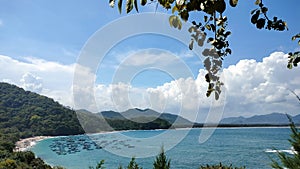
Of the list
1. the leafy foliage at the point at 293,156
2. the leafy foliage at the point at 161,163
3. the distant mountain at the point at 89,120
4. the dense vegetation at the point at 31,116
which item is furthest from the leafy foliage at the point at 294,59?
the dense vegetation at the point at 31,116

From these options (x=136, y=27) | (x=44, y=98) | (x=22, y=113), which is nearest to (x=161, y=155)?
(x=136, y=27)

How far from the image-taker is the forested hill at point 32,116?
78475mm

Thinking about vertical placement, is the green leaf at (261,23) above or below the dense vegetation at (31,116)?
below

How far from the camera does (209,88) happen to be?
948 mm

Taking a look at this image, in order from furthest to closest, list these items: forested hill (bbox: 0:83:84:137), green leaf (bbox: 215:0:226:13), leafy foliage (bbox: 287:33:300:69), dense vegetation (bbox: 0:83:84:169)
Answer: forested hill (bbox: 0:83:84:137) → dense vegetation (bbox: 0:83:84:169) → leafy foliage (bbox: 287:33:300:69) → green leaf (bbox: 215:0:226:13)

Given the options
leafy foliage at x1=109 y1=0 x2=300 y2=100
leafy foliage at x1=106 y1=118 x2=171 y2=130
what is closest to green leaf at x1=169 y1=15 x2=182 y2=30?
leafy foliage at x1=109 y1=0 x2=300 y2=100

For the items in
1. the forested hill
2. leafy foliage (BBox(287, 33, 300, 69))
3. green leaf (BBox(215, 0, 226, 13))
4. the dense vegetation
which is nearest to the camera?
green leaf (BBox(215, 0, 226, 13))

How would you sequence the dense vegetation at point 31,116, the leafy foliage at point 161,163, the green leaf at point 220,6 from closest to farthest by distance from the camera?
1. the green leaf at point 220,6
2. the leafy foliage at point 161,163
3. the dense vegetation at point 31,116

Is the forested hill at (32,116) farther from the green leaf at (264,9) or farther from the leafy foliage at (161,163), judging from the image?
the green leaf at (264,9)

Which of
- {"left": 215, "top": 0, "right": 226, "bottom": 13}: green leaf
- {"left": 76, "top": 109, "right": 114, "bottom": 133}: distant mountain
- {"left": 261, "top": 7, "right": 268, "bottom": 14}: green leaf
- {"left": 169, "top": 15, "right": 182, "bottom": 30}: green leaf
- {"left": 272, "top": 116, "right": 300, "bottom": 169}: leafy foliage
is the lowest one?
{"left": 272, "top": 116, "right": 300, "bottom": 169}: leafy foliage

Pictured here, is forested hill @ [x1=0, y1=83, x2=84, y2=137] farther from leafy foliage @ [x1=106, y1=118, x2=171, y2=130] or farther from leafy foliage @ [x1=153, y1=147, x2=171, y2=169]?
leafy foliage @ [x1=153, y1=147, x2=171, y2=169]

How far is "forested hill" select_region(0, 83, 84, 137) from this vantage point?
78.5m

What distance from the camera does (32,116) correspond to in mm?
81750

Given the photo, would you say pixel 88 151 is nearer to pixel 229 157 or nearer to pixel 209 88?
pixel 229 157
